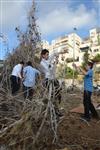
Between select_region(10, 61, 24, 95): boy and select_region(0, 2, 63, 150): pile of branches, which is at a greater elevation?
select_region(10, 61, 24, 95): boy

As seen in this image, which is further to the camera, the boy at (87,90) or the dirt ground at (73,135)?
the boy at (87,90)

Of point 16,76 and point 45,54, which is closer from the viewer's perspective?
point 45,54

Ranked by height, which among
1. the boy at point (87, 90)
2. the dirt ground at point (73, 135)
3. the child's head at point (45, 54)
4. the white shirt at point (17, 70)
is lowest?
the dirt ground at point (73, 135)

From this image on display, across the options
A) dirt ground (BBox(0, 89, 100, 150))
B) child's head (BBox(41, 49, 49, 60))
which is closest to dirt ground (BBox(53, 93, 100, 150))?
dirt ground (BBox(0, 89, 100, 150))

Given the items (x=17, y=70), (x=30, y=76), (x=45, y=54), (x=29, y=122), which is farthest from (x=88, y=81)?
(x=29, y=122)

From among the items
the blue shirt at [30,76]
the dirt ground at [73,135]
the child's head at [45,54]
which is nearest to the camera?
the dirt ground at [73,135]

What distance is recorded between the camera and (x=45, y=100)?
7336 millimetres

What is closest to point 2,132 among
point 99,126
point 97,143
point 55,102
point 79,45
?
point 55,102

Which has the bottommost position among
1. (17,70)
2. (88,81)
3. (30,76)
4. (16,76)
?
(88,81)

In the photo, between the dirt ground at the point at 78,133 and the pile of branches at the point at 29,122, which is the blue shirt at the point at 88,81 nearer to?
the dirt ground at the point at 78,133

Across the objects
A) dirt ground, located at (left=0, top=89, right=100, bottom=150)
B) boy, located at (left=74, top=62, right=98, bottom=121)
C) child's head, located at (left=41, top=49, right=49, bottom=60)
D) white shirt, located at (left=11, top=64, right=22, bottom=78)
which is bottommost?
dirt ground, located at (left=0, top=89, right=100, bottom=150)

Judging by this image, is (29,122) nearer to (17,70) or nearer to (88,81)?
(88,81)

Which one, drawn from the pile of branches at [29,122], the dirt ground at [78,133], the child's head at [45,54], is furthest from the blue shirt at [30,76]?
the dirt ground at [78,133]

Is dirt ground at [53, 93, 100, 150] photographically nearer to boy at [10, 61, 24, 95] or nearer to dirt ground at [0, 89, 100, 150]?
dirt ground at [0, 89, 100, 150]
